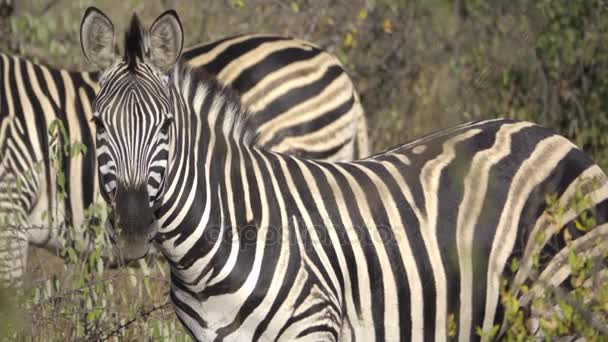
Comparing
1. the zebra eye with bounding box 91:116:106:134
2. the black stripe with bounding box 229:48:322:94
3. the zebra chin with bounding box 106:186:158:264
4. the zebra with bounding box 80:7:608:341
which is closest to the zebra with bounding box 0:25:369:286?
the black stripe with bounding box 229:48:322:94

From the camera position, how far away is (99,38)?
160 inches

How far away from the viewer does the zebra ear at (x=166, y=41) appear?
13.1 feet

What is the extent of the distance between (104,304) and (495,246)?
7.07ft

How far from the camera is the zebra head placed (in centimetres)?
364

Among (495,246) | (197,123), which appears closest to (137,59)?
(197,123)

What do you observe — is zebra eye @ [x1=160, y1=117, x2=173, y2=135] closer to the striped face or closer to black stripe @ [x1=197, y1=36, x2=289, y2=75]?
the striped face

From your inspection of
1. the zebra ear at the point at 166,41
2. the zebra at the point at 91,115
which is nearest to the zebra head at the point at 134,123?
the zebra ear at the point at 166,41

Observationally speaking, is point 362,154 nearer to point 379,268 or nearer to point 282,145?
point 282,145

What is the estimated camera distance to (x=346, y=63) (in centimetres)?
888

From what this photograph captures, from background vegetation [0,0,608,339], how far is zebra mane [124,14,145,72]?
2019 mm

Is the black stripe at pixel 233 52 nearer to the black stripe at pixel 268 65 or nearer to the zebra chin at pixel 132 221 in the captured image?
the black stripe at pixel 268 65

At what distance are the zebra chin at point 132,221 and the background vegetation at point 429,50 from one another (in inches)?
75.6

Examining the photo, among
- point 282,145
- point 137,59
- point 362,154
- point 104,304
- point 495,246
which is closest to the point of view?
point 137,59

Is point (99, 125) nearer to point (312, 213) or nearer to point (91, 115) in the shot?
point (312, 213)
